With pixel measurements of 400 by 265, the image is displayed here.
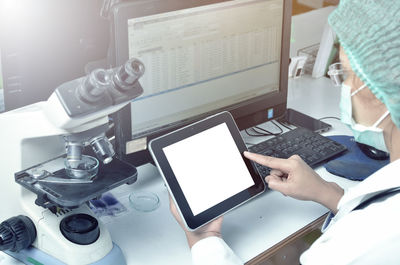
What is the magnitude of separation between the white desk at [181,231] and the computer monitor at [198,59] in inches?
5.2

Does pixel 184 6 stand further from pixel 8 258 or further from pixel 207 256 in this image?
pixel 8 258

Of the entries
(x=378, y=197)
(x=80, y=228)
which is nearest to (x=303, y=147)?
(x=378, y=197)

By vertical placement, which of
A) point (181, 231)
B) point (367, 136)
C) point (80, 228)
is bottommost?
point (181, 231)

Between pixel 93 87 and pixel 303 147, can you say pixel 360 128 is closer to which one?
pixel 303 147

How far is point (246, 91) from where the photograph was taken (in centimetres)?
149

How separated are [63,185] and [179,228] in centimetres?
31

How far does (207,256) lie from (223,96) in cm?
52

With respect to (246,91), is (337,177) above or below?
below

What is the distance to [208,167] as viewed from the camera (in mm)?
1135

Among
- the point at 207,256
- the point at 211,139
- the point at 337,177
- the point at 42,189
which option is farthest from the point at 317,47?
the point at 42,189

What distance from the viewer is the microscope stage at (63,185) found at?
978 millimetres

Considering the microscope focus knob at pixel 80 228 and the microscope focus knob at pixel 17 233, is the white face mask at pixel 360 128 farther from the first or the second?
the microscope focus knob at pixel 17 233

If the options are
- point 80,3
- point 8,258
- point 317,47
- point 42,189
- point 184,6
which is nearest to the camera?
point 42,189

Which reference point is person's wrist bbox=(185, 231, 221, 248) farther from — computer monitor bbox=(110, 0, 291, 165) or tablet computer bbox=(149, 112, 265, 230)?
computer monitor bbox=(110, 0, 291, 165)
